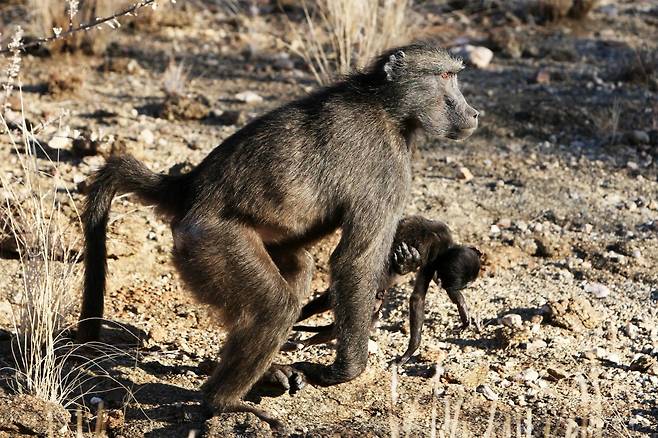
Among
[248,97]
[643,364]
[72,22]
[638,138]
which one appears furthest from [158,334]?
[72,22]

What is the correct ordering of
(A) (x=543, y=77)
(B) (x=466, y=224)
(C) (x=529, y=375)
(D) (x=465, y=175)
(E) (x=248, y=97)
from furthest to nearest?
(A) (x=543, y=77), (E) (x=248, y=97), (D) (x=465, y=175), (B) (x=466, y=224), (C) (x=529, y=375)

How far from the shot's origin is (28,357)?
15.7 feet

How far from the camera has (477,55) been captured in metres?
9.66

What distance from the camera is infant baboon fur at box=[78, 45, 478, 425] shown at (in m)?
4.32

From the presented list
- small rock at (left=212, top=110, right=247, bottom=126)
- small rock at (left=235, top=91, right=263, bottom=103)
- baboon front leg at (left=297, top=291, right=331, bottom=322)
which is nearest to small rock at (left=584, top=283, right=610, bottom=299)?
baboon front leg at (left=297, top=291, right=331, bottom=322)

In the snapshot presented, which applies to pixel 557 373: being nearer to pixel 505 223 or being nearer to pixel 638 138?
pixel 505 223

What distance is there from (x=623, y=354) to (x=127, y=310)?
9.08 feet

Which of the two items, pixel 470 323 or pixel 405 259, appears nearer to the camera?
pixel 405 259

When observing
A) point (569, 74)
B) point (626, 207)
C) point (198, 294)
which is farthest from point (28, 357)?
point (569, 74)

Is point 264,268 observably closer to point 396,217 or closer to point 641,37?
point 396,217

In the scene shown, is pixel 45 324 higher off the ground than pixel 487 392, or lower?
higher

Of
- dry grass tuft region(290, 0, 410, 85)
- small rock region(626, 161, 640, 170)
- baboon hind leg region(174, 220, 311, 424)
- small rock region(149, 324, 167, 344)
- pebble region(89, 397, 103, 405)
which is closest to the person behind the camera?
baboon hind leg region(174, 220, 311, 424)

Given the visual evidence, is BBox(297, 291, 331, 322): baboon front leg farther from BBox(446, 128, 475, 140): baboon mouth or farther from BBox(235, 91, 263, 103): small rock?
BBox(235, 91, 263, 103): small rock

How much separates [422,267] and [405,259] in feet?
0.47
